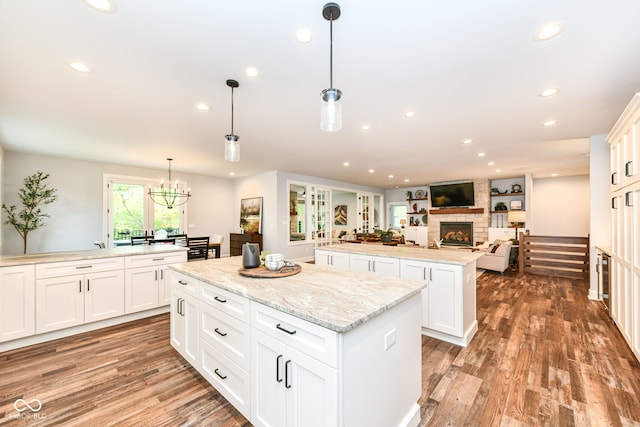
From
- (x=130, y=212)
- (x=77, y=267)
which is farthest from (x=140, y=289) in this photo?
(x=130, y=212)

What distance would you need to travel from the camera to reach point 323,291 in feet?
5.43

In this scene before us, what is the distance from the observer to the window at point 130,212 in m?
6.25

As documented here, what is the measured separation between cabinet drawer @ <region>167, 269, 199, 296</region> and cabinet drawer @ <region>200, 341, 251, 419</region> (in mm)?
417

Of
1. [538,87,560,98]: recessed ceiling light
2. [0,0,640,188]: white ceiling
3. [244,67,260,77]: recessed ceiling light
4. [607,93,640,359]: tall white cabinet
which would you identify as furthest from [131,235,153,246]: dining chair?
[607,93,640,359]: tall white cabinet

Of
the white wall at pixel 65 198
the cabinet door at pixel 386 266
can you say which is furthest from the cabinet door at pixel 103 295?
the white wall at pixel 65 198

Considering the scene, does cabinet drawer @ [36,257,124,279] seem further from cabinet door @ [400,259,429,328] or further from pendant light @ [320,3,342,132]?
cabinet door @ [400,259,429,328]

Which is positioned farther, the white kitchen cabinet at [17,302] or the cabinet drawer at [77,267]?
the cabinet drawer at [77,267]

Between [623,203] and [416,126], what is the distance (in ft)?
7.42

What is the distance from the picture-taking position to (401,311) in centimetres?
157

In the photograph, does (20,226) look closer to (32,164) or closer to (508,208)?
(32,164)

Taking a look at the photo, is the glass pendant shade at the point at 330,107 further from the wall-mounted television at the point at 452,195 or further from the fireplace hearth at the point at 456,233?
the fireplace hearth at the point at 456,233

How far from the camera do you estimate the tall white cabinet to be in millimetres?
2277

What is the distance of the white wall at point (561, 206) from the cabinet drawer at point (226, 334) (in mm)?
9284

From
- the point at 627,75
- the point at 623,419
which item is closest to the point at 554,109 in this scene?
the point at 627,75
